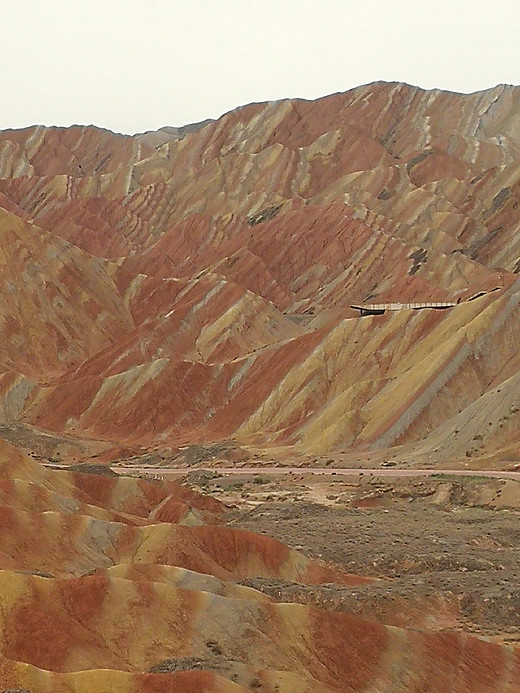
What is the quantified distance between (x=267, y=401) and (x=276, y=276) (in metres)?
46.7

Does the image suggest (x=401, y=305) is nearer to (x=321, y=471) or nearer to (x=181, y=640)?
(x=321, y=471)

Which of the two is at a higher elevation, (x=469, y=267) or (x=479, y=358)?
(x=469, y=267)

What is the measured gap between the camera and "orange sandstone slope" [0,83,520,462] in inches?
2832

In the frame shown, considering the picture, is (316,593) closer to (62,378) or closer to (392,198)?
(62,378)

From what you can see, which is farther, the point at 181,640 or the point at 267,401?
the point at 267,401

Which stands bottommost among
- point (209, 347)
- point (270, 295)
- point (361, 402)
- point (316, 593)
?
point (316, 593)

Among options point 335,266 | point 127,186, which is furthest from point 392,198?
point 127,186

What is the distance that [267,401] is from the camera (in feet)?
265

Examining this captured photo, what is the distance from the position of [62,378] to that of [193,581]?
7516 cm

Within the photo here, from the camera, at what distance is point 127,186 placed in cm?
17000

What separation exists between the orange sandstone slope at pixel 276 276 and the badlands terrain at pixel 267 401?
348 mm

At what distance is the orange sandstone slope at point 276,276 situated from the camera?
236 ft

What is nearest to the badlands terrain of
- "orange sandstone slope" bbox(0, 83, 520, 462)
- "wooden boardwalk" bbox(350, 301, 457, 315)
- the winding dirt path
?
"orange sandstone slope" bbox(0, 83, 520, 462)

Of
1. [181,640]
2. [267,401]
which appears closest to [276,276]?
[267,401]
